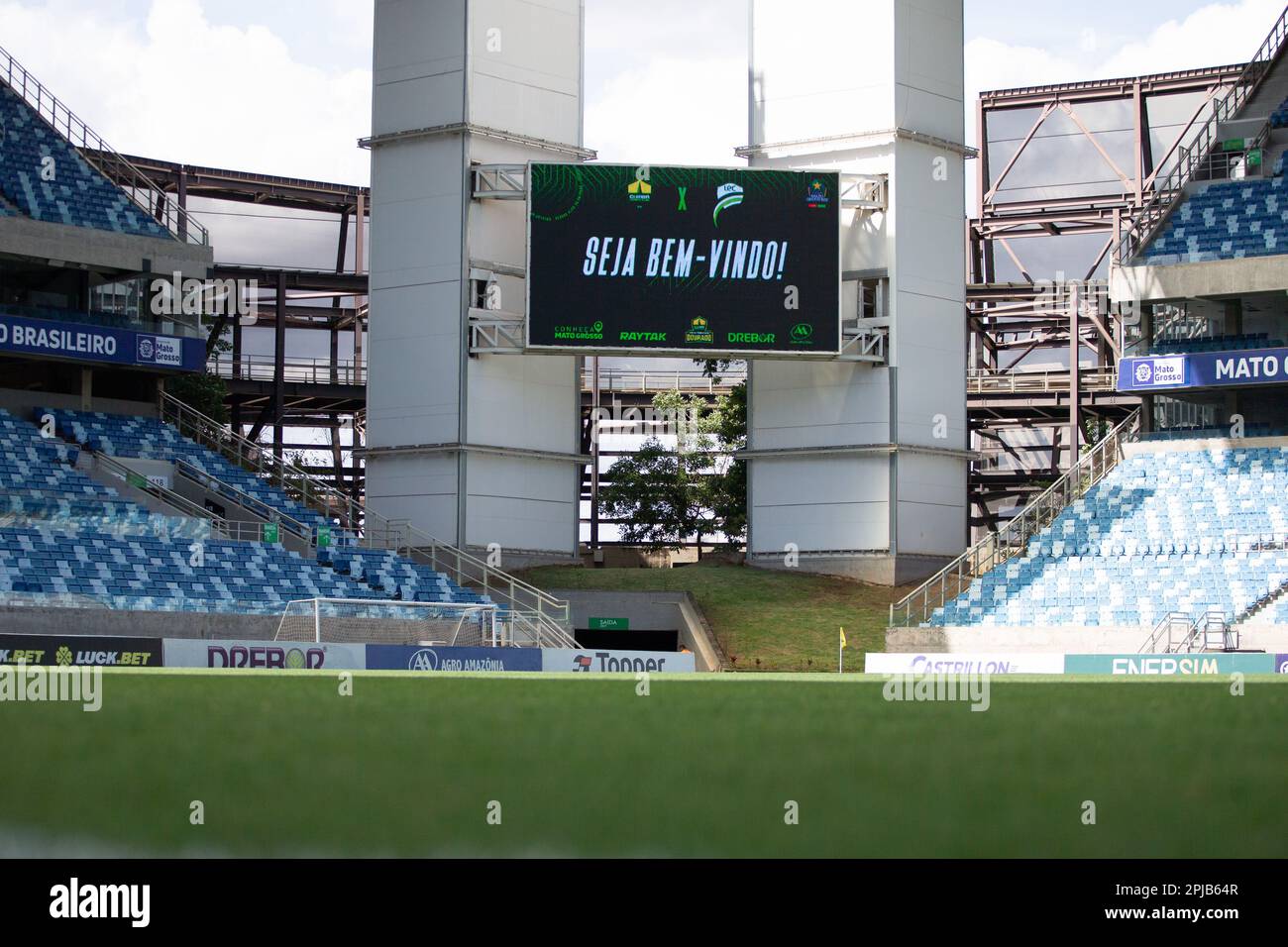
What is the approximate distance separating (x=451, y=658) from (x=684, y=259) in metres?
18.3

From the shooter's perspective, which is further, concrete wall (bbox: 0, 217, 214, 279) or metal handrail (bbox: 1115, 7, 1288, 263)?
metal handrail (bbox: 1115, 7, 1288, 263)

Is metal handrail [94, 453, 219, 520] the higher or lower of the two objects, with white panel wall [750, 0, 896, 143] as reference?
lower

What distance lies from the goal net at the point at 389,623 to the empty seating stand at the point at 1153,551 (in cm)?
1238

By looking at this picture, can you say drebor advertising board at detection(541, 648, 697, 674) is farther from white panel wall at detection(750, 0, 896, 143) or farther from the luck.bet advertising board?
white panel wall at detection(750, 0, 896, 143)

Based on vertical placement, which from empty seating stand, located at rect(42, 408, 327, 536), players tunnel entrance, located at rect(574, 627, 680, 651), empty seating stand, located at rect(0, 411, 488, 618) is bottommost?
players tunnel entrance, located at rect(574, 627, 680, 651)

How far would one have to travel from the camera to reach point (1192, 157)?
53.3 m

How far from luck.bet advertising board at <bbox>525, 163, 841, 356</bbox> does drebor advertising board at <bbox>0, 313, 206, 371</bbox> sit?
380 inches

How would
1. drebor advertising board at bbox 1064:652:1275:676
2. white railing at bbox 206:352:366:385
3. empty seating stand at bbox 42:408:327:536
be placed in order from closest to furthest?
drebor advertising board at bbox 1064:652:1275:676 → empty seating stand at bbox 42:408:327:536 → white railing at bbox 206:352:366:385

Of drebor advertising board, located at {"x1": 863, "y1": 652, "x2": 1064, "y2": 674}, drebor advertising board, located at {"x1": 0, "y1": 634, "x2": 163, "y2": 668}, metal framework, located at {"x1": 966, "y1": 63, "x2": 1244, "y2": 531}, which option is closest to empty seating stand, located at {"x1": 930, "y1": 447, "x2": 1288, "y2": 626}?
drebor advertising board, located at {"x1": 863, "y1": 652, "x2": 1064, "y2": 674}

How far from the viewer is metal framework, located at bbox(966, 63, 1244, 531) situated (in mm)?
58312

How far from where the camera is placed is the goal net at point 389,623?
3256cm

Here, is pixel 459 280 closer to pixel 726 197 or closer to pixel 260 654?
pixel 726 197

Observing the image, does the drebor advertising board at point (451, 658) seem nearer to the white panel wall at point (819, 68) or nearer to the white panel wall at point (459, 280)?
the white panel wall at point (459, 280)
